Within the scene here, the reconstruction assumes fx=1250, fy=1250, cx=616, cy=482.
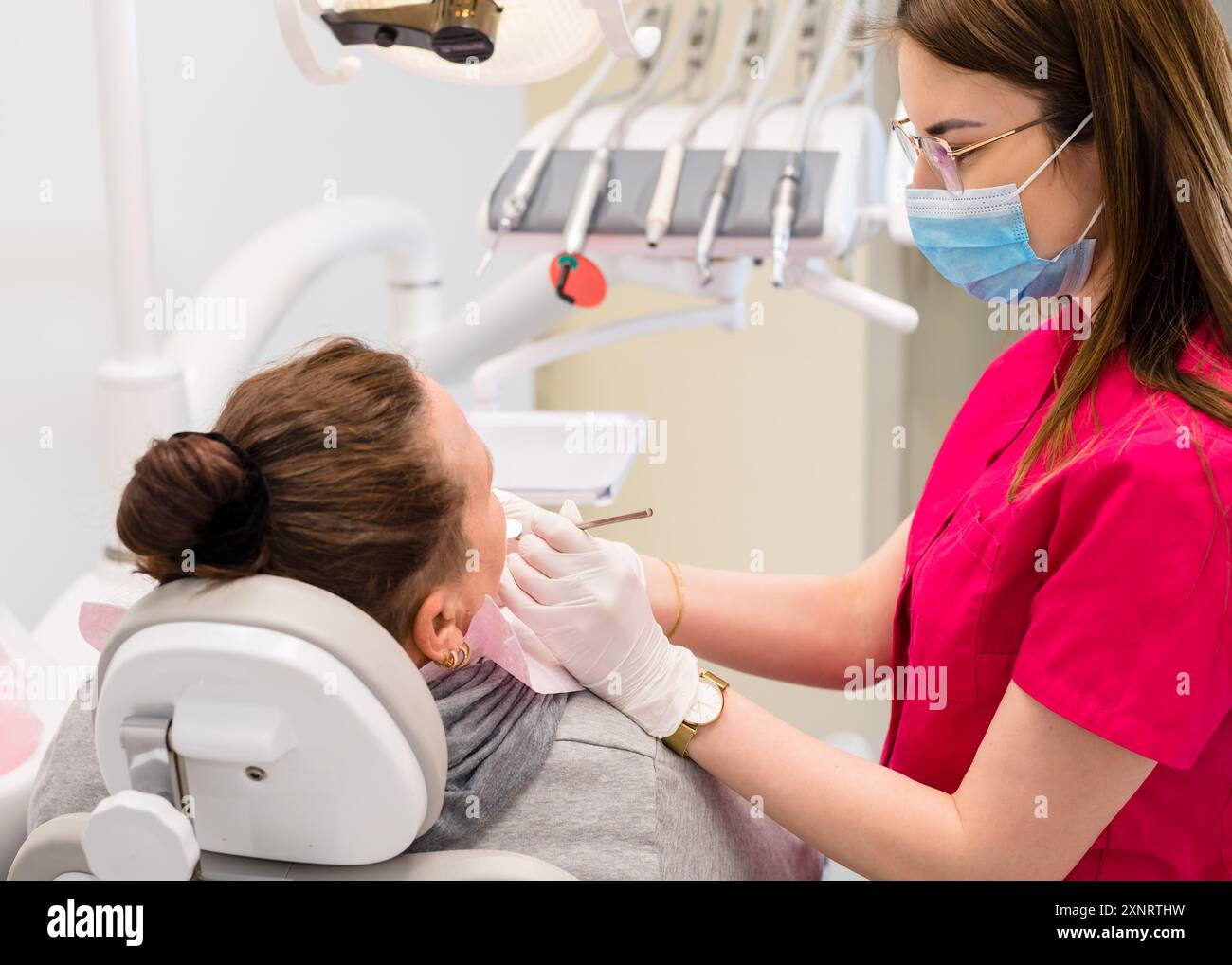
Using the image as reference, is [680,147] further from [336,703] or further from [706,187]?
[336,703]

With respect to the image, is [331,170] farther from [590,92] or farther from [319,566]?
[319,566]

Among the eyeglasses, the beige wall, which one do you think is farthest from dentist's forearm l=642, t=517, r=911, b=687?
the beige wall

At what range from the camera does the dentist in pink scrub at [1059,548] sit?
2.90 ft

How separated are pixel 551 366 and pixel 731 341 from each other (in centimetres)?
45

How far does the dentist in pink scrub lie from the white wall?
37.2 inches

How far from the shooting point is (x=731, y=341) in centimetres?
277

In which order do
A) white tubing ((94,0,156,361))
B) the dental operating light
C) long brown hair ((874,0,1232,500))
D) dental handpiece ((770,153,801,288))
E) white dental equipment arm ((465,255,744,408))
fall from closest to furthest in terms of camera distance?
long brown hair ((874,0,1232,500)), the dental operating light, white tubing ((94,0,156,361)), dental handpiece ((770,153,801,288)), white dental equipment arm ((465,255,744,408))

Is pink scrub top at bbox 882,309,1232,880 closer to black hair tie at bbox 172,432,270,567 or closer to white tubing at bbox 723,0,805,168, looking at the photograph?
black hair tie at bbox 172,432,270,567

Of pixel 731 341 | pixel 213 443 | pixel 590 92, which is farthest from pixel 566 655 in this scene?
pixel 731 341

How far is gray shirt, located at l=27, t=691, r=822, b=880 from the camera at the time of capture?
89 centimetres

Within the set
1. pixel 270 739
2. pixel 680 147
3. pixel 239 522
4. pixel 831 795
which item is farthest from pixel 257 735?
pixel 680 147

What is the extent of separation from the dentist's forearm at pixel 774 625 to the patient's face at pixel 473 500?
0.36m

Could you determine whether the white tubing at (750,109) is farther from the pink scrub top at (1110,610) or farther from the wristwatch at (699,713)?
the wristwatch at (699,713)

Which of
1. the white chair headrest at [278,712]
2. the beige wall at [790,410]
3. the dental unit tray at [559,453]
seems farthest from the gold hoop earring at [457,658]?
the beige wall at [790,410]
